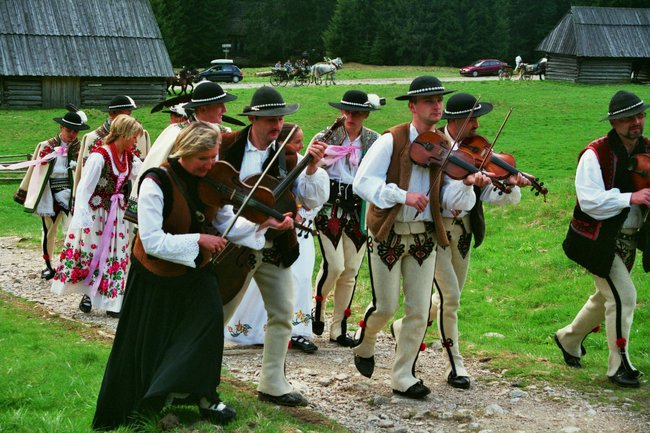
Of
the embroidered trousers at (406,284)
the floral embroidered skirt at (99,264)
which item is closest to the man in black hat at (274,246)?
the embroidered trousers at (406,284)

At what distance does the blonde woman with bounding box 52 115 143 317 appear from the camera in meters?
9.75

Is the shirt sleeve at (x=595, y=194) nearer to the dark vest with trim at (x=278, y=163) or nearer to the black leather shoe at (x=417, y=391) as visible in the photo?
the black leather shoe at (x=417, y=391)

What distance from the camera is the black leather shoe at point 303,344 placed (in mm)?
8477

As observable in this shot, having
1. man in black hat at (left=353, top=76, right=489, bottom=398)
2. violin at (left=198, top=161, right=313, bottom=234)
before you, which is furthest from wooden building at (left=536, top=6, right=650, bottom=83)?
violin at (left=198, top=161, right=313, bottom=234)

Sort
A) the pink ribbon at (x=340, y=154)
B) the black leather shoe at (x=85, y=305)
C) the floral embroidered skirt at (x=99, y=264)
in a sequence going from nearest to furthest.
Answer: the pink ribbon at (x=340, y=154) < the floral embroidered skirt at (x=99, y=264) < the black leather shoe at (x=85, y=305)

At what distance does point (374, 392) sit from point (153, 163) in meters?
2.34

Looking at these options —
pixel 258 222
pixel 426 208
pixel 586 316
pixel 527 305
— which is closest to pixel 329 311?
pixel 527 305

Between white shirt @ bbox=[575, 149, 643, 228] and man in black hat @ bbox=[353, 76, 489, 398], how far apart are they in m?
1.14

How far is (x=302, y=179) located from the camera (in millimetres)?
6734

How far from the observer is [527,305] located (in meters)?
11.1

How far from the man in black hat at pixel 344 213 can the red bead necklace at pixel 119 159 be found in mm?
2129

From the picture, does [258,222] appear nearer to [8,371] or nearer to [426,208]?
[426,208]

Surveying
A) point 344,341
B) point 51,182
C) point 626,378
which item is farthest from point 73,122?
point 626,378

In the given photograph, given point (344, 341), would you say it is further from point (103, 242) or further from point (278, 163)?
point (103, 242)
